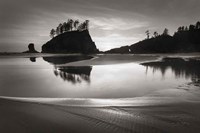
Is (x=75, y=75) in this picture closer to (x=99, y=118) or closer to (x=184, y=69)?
(x=99, y=118)

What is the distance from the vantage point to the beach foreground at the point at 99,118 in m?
3.50

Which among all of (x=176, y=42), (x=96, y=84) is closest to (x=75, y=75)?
(x=96, y=84)

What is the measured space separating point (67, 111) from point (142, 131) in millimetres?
2188

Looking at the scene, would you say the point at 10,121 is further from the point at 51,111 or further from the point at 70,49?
the point at 70,49

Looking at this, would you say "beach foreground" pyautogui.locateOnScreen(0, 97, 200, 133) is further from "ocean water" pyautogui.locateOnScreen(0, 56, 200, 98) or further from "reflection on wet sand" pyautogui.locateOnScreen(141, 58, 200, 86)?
"reflection on wet sand" pyautogui.locateOnScreen(141, 58, 200, 86)

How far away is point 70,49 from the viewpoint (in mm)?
125938

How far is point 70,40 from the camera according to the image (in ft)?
416

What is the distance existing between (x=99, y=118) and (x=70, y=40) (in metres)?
127

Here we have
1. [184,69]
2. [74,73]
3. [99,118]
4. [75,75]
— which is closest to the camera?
[99,118]

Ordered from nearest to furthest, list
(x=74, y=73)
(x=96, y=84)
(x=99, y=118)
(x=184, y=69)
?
1. (x=99, y=118)
2. (x=96, y=84)
3. (x=74, y=73)
4. (x=184, y=69)

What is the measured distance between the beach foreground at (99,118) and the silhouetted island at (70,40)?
387 feet

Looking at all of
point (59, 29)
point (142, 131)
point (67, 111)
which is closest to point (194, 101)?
point (142, 131)

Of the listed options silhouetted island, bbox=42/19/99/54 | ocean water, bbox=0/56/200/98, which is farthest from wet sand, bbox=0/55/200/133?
silhouetted island, bbox=42/19/99/54

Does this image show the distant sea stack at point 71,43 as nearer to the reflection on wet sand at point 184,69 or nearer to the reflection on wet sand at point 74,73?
the reflection on wet sand at point 184,69
